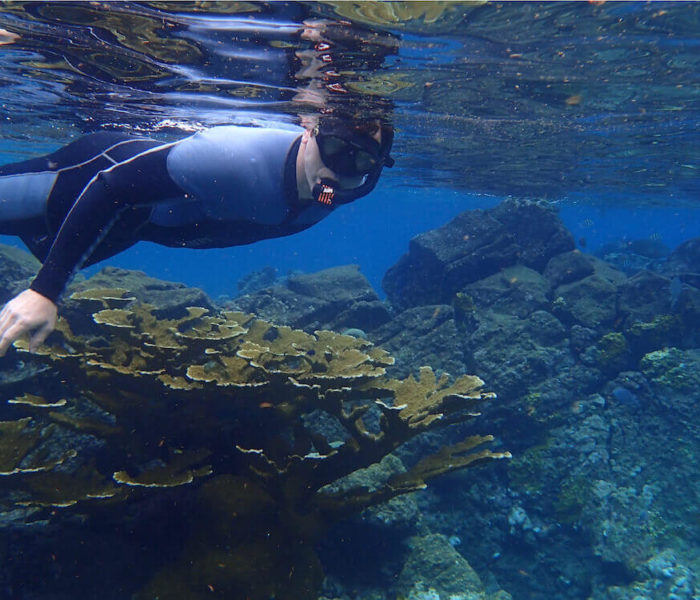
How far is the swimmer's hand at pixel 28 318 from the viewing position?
8.41 ft

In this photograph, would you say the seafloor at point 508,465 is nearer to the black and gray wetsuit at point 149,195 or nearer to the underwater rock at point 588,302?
the underwater rock at point 588,302

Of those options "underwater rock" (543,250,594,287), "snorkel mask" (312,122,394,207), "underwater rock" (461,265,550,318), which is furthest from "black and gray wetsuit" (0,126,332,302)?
"underwater rock" (543,250,594,287)

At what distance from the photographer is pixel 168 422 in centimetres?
430

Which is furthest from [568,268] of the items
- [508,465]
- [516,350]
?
[508,465]

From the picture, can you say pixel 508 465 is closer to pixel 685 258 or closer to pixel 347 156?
pixel 347 156

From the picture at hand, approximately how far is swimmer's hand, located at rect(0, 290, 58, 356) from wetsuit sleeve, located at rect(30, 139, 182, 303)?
0.06 m

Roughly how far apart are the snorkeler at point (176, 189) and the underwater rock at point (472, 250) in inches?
468

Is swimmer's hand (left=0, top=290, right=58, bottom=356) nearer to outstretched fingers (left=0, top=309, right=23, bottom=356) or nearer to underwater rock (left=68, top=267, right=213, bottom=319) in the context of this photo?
outstretched fingers (left=0, top=309, right=23, bottom=356)

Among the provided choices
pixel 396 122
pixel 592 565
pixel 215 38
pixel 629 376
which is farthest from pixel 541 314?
pixel 215 38

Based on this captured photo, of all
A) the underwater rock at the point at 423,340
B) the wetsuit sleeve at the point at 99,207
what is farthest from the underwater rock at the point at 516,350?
the wetsuit sleeve at the point at 99,207

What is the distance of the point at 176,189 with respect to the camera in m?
3.10

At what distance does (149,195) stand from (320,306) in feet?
32.3

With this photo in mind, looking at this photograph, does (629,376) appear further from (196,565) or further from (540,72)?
(196,565)

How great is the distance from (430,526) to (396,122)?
11.4 m
